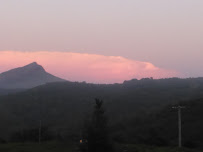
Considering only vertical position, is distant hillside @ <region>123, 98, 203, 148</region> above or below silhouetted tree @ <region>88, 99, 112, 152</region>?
below

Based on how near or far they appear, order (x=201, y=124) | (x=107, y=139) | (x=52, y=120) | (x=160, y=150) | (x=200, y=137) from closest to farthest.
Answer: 1. (x=107, y=139)
2. (x=160, y=150)
3. (x=200, y=137)
4. (x=201, y=124)
5. (x=52, y=120)

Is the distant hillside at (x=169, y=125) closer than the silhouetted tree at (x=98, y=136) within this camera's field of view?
No

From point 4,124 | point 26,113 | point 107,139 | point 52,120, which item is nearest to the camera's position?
point 107,139

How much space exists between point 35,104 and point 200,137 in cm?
12207

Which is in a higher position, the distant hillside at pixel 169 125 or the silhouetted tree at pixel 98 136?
the silhouetted tree at pixel 98 136

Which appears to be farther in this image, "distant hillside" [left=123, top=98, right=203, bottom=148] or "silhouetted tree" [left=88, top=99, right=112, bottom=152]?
"distant hillside" [left=123, top=98, right=203, bottom=148]

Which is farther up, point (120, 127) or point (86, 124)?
point (86, 124)

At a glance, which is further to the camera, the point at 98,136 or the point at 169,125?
the point at 169,125

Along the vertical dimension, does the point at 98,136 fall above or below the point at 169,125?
above

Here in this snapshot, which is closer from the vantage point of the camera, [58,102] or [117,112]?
[117,112]

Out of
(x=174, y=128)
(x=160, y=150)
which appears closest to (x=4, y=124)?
(x=174, y=128)

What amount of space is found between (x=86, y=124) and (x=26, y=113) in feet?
451

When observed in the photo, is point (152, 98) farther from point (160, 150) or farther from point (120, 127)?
point (160, 150)

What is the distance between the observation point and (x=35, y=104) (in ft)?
628
